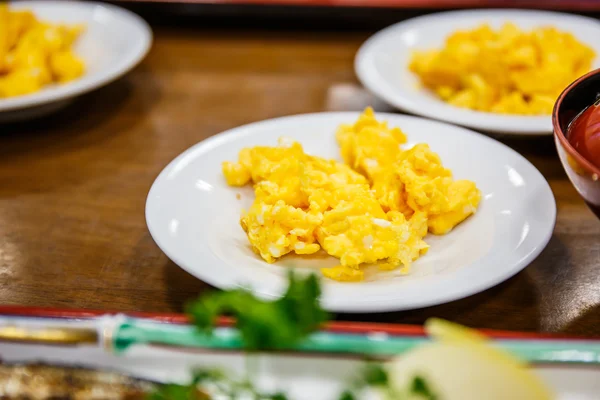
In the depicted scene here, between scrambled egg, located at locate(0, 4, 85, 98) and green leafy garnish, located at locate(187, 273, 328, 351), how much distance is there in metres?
1.29

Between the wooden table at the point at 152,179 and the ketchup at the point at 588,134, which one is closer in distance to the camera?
the ketchup at the point at 588,134

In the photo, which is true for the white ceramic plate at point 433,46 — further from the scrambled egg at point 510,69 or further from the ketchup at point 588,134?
the ketchup at point 588,134

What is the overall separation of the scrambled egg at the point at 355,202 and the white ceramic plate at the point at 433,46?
1.04 feet

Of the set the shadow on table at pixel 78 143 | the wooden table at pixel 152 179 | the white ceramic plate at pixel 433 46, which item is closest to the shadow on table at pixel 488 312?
the wooden table at pixel 152 179

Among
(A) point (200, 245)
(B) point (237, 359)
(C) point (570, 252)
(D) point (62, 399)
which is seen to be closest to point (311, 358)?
(B) point (237, 359)

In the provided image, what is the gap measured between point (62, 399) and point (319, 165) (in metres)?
0.58

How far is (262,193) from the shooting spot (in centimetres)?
101

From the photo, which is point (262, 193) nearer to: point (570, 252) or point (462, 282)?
point (462, 282)

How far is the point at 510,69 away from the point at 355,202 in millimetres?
754

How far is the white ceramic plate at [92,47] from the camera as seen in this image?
147 cm

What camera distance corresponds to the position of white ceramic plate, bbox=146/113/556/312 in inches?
32.0

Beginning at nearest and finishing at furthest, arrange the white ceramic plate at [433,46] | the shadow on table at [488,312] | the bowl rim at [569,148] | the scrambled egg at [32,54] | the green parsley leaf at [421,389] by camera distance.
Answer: the green parsley leaf at [421,389] < the bowl rim at [569,148] < the shadow on table at [488,312] < the white ceramic plate at [433,46] < the scrambled egg at [32,54]

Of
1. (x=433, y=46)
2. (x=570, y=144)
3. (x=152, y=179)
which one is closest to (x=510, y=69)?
(x=433, y=46)

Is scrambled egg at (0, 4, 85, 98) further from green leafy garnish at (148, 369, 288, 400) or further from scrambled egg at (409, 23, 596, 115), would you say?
green leafy garnish at (148, 369, 288, 400)
